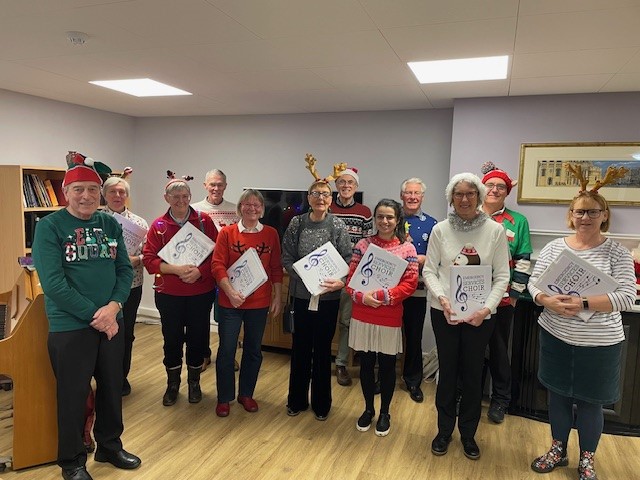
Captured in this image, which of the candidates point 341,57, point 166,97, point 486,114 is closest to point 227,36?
point 341,57

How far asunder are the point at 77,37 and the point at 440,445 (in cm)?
290

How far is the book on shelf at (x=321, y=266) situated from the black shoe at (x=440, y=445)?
1.06 metres

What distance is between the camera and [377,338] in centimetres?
263

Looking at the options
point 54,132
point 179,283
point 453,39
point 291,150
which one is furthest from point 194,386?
point 54,132

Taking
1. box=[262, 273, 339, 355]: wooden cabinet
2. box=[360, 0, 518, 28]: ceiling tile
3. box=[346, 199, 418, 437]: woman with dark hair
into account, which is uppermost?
box=[360, 0, 518, 28]: ceiling tile

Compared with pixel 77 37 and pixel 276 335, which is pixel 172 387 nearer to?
pixel 276 335

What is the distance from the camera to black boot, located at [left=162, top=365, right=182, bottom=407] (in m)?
3.15

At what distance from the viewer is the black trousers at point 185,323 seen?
2.93 metres

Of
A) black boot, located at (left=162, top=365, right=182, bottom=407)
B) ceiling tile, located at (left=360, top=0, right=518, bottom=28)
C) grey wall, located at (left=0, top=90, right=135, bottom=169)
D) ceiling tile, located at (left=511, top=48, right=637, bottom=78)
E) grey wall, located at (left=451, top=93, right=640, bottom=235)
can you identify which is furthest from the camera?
grey wall, located at (left=0, top=90, right=135, bottom=169)

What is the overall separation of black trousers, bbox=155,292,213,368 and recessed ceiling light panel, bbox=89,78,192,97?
63.6 inches

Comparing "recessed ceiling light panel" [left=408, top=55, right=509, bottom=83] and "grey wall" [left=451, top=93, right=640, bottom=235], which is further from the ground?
"recessed ceiling light panel" [left=408, top=55, right=509, bottom=83]

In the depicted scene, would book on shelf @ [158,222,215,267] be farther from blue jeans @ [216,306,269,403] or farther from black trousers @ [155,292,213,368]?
blue jeans @ [216,306,269,403]

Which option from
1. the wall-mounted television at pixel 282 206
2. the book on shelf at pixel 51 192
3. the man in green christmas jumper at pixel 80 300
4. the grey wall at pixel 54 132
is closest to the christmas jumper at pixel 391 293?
the man in green christmas jumper at pixel 80 300

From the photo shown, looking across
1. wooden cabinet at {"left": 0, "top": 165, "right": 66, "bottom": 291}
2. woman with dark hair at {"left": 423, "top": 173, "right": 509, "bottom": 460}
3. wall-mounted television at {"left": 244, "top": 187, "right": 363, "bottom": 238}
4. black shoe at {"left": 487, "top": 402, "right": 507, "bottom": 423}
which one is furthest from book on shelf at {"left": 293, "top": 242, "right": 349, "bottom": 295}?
wooden cabinet at {"left": 0, "top": 165, "right": 66, "bottom": 291}
